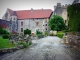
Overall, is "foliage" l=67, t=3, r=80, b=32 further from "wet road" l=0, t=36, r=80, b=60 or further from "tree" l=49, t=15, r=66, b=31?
"tree" l=49, t=15, r=66, b=31

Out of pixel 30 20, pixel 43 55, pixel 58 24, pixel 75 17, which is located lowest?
pixel 43 55

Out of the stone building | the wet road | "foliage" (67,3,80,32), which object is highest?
the stone building

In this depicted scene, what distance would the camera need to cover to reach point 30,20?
52.3m

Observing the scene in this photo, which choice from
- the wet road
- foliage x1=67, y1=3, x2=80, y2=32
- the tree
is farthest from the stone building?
the wet road

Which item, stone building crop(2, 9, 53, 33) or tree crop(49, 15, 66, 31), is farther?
stone building crop(2, 9, 53, 33)

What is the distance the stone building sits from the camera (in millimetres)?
50812

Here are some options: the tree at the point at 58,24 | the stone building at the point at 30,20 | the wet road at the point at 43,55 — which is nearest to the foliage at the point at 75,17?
the wet road at the point at 43,55

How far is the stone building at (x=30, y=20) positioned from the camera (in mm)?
50812

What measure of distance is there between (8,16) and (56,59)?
48.4 meters

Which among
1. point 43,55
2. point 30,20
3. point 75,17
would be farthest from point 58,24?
point 43,55

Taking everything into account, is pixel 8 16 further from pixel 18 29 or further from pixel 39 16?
pixel 39 16

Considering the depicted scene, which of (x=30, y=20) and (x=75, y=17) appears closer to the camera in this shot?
(x=75, y=17)

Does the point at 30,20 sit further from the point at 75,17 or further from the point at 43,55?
the point at 43,55

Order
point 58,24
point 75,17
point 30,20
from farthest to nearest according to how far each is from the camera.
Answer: point 30,20 → point 58,24 → point 75,17
